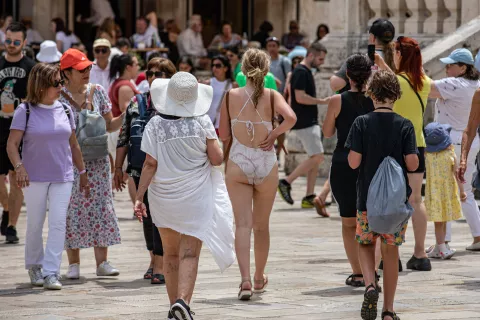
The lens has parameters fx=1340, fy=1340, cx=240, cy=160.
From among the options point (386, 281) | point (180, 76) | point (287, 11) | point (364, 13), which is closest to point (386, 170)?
point (386, 281)

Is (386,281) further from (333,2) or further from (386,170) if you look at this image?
(333,2)

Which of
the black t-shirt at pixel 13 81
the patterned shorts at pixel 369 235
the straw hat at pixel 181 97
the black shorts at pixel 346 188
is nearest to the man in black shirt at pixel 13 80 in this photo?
the black t-shirt at pixel 13 81

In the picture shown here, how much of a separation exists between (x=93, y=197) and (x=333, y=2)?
7659 mm

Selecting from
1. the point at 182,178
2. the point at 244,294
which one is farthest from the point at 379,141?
the point at 244,294

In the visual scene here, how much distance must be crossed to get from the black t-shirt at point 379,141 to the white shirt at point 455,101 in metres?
3.05

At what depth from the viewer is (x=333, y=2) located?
56.5ft

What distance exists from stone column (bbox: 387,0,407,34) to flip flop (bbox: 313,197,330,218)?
3178 mm

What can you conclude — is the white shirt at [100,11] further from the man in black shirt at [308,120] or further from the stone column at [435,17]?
the man in black shirt at [308,120]

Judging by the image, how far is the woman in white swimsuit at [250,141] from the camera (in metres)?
9.16

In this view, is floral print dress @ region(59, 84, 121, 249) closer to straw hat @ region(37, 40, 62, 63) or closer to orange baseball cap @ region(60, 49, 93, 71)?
orange baseball cap @ region(60, 49, 93, 71)

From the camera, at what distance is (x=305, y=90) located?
1480 centimetres

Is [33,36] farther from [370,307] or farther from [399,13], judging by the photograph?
[370,307]

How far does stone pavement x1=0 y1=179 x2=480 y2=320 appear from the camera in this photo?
8.44 meters

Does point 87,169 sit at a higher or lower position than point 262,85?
lower
